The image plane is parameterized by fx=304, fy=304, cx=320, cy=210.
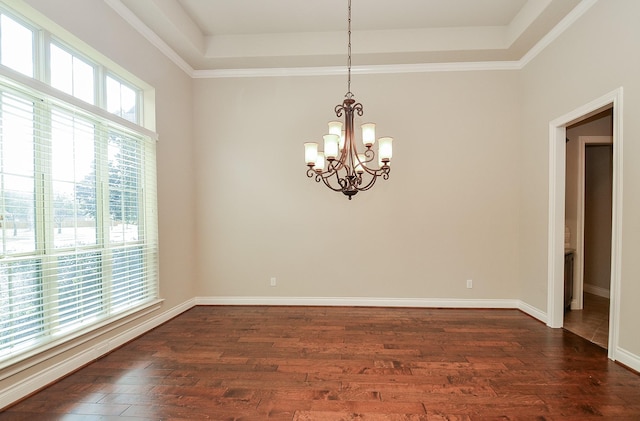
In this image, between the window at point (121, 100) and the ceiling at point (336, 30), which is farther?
the ceiling at point (336, 30)

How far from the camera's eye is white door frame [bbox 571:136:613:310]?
12.8ft

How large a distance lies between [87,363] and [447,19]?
508cm

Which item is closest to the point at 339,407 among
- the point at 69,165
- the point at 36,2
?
the point at 69,165

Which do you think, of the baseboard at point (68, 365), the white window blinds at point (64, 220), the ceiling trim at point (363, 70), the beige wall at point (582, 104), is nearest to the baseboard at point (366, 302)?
the beige wall at point (582, 104)

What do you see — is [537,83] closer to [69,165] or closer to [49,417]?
[69,165]

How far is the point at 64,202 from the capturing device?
2.50 metres

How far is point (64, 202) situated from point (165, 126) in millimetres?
1560

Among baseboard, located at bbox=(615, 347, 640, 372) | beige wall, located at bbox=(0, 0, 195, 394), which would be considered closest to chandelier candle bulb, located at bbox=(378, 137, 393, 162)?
baseboard, located at bbox=(615, 347, 640, 372)

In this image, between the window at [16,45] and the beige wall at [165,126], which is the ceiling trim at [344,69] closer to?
the beige wall at [165,126]

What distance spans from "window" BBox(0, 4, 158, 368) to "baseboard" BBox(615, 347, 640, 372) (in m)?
4.48

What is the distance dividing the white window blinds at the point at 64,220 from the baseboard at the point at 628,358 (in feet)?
14.7

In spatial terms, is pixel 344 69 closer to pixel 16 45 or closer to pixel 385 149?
pixel 385 149

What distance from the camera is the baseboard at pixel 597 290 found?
15.0ft

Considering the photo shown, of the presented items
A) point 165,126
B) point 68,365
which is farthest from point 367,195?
point 68,365
